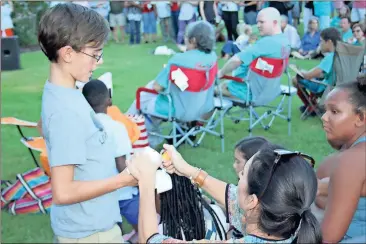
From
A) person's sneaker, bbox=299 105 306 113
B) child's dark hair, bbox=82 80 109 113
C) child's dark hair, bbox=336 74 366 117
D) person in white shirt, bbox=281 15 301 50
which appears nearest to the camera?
child's dark hair, bbox=336 74 366 117

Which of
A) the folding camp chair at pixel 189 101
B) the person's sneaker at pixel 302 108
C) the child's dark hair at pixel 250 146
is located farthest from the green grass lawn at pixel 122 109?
the child's dark hair at pixel 250 146

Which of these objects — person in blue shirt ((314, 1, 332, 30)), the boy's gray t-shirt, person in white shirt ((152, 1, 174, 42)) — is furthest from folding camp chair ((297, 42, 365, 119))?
person in white shirt ((152, 1, 174, 42))

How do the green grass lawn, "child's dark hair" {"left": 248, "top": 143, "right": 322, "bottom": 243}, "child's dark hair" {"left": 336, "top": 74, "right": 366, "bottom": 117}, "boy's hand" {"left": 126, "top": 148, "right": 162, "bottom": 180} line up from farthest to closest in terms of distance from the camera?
the green grass lawn, "child's dark hair" {"left": 336, "top": 74, "right": 366, "bottom": 117}, "boy's hand" {"left": 126, "top": 148, "right": 162, "bottom": 180}, "child's dark hair" {"left": 248, "top": 143, "right": 322, "bottom": 243}

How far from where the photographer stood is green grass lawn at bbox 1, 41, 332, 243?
4.20m

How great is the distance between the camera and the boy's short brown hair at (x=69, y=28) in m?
1.83

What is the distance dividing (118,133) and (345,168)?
4.42 feet

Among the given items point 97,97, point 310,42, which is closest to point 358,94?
point 97,97

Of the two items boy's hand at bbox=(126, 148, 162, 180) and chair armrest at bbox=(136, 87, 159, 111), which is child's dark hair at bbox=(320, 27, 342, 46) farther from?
boy's hand at bbox=(126, 148, 162, 180)

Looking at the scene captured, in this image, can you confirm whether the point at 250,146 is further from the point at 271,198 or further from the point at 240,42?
the point at 240,42

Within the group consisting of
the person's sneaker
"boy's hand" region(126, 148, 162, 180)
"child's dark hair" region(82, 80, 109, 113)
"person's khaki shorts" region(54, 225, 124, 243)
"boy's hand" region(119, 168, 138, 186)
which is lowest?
the person's sneaker

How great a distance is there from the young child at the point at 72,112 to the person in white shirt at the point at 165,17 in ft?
39.7

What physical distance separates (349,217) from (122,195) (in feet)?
5.01

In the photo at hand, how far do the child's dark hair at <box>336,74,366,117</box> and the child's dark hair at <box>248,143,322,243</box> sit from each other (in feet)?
2.78

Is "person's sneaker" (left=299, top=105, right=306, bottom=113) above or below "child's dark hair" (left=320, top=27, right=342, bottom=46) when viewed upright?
below
